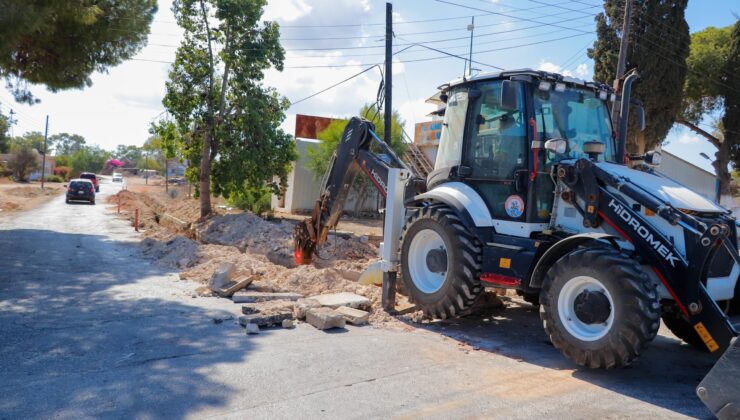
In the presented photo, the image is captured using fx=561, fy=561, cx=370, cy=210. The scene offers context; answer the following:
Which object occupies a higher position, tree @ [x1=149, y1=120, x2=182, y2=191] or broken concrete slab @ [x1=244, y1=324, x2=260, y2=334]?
tree @ [x1=149, y1=120, x2=182, y2=191]

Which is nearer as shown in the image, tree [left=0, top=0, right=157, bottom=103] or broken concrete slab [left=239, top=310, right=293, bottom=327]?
broken concrete slab [left=239, top=310, right=293, bottom=327]

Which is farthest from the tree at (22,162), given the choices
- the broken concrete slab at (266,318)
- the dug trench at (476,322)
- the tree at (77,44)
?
the broken concrete slab at (266,318)

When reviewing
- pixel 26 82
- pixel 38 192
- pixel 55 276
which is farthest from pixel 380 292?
pixel 38 192

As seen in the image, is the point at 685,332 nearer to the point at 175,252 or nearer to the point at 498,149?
the point at 498,149

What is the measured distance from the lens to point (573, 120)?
6691 mm

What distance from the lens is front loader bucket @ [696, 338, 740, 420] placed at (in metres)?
3.78

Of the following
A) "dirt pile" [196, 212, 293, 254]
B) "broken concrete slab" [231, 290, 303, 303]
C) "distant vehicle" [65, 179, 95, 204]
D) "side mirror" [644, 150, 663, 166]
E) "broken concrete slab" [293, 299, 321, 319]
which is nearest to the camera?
"side mirror" [644, 150, 663, 166]

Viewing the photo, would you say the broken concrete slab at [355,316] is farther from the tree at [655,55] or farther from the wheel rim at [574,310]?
the tree at [655,55]

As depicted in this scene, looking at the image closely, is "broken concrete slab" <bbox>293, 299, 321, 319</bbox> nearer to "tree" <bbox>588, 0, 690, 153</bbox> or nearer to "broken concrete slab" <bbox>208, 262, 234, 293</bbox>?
"broken concrete slab" <bbox>208, 262, 234, 293</bbox>

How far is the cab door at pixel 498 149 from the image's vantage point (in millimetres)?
6449

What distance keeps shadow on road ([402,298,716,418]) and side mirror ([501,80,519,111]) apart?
2.73 m

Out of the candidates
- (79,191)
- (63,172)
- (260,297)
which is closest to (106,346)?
(260,297)

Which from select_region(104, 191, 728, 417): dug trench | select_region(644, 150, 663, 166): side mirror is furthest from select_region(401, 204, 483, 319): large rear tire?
select_region(644, 150, 663, 166): side mirror

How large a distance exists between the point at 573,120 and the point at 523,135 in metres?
0.72
